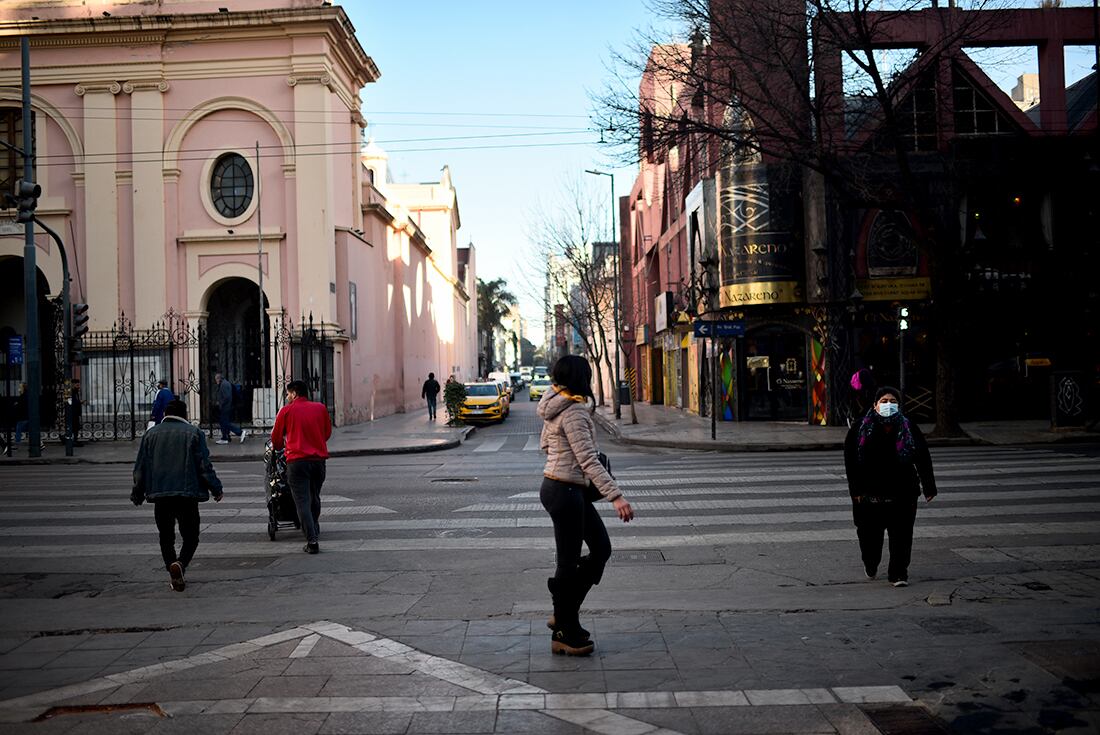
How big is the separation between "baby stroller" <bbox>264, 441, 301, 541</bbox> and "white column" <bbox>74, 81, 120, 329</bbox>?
25.2m

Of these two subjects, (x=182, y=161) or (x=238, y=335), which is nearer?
(x=182, y=161)

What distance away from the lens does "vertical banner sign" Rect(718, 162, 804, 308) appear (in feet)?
90.8

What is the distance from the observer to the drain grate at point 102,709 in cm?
537

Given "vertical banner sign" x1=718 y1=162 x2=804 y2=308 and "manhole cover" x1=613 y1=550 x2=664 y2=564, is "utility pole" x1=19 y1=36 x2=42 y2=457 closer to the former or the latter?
"vertical banner sign" x1=718 y1=162 x2=804 y2=308

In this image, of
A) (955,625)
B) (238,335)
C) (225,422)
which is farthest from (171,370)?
(955,625)

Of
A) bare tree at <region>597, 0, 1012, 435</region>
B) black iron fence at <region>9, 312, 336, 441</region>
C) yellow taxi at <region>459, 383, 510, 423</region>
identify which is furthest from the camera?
yellow taxi at <region>459, 383, 510, 423</region>

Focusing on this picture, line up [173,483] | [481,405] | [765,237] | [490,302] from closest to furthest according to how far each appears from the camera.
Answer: [173,483]
[765,237]
[481,405]
[490,302]

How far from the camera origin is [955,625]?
22.2ft

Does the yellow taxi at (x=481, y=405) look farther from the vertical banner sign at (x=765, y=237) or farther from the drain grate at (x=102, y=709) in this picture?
the drain grate at (x=102, y=709)

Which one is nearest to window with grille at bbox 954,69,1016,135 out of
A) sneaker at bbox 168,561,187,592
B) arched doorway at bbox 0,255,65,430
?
sneaker at bbox 168,561,187,592

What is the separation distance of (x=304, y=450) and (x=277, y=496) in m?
1.12

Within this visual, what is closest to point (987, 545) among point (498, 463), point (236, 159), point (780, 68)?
point (498, 463)

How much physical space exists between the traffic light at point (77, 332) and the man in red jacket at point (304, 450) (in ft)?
52.9

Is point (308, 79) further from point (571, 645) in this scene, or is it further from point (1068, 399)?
point (571, 645)
